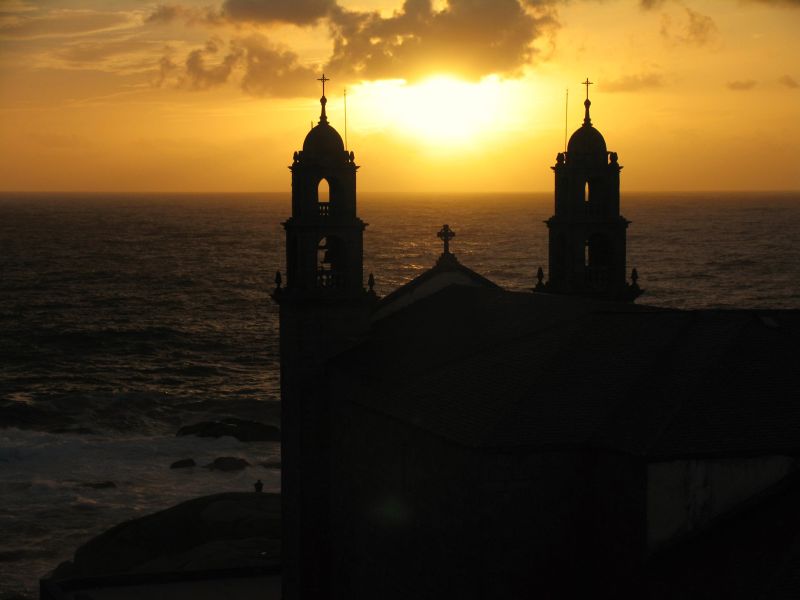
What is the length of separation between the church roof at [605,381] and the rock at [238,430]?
31315 millimetres

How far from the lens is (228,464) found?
176ft

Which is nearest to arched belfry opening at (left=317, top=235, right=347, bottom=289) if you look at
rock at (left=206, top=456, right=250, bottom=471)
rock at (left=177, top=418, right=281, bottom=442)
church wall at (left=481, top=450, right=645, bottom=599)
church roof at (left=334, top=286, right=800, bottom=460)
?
church roof at (left=334, top=286, right=800, bottom=460)

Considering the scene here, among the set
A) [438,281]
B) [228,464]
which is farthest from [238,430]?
[438,281]

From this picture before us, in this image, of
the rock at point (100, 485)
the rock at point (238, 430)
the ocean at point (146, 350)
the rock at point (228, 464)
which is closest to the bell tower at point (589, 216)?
the ocean at point (146, 350)

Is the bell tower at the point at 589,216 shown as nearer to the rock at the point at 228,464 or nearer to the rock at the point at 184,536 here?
the rock at the point at 184,536

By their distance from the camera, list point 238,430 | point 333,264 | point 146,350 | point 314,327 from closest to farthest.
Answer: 1. point 314,327
2. point 333,264
3. point 238,430
4. point 146,350

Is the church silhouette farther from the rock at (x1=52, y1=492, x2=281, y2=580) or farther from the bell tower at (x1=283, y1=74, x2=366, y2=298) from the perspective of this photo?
the rock at (x1=52, y1=492, x2=281, y2=580)

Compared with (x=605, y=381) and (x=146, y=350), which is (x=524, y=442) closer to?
(x=605, y=381)

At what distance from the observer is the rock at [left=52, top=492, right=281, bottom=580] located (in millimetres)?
38300

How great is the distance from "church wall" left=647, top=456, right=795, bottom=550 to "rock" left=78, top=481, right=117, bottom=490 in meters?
35.1

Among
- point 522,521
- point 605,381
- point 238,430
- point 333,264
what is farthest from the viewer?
point 238,430

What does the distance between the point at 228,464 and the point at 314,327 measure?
23520mm

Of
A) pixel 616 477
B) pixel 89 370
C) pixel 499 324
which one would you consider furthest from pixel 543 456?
pixel 89 370

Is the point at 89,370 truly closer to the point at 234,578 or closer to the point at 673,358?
the point at 234,578
